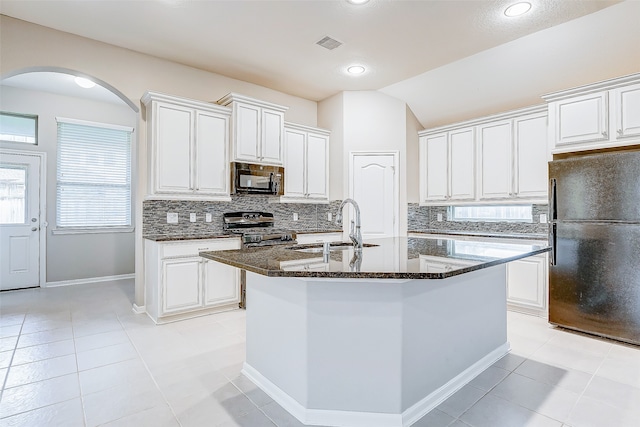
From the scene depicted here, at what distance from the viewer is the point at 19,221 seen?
194 inches

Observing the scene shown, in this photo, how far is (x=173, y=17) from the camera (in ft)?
9.98

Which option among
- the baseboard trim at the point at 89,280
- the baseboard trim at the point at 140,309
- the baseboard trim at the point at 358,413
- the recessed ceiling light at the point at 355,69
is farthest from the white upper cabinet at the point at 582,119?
the baseboard trim at the point at 89,280

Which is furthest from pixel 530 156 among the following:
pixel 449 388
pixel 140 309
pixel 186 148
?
pixel 140 309

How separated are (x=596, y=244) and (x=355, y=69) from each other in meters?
3.11

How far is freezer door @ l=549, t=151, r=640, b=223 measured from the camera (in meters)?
2.83

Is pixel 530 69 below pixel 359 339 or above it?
above

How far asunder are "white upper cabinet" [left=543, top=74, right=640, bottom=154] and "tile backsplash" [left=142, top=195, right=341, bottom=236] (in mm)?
2818

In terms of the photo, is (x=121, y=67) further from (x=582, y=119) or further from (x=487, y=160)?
(x=582, y=119)

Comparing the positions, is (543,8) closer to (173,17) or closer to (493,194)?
(493,194)

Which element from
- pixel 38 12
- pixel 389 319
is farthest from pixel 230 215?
pixel 389 319

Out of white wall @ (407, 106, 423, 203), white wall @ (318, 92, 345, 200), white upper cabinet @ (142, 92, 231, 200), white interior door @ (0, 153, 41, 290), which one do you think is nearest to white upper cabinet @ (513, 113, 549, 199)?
white wall @ (407, 106, 423, 203)

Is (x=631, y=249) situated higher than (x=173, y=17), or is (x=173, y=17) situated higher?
(x=173, y=17)

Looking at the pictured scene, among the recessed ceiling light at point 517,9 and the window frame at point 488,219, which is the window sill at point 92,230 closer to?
the window frame at point 488,219

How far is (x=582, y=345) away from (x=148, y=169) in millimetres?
4481
